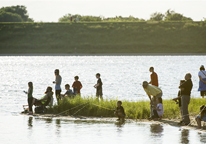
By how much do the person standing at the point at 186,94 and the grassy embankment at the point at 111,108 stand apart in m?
1.53

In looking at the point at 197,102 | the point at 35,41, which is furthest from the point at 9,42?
the point at 197,102

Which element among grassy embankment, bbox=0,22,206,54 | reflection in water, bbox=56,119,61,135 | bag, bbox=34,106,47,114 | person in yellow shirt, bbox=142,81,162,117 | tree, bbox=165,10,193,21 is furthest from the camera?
tree, bbox=165,10,193,21

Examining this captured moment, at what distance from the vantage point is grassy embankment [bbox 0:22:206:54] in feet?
332

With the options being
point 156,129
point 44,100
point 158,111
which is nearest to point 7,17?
point 44,100

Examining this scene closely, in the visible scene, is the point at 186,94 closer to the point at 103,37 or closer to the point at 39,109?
the point at 39,109

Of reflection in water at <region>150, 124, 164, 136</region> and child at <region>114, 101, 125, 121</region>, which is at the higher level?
child at <region>114, 101, 125, 121</region>

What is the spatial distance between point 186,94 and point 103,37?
98759 mm

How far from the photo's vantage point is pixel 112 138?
41.3ft

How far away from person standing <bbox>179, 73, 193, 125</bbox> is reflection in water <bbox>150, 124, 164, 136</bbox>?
82 cm

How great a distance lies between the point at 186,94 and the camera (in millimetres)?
14383

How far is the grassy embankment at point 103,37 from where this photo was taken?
332ft

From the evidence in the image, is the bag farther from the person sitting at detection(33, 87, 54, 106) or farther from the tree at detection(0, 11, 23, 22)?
the tree at detection(0, 11, 23, 22)

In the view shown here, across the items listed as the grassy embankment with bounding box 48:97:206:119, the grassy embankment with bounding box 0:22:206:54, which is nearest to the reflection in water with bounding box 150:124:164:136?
the grassy embankment with bounding box 48:97:206:119

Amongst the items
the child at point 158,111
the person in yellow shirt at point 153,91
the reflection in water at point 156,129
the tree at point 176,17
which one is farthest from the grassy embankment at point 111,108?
the tree at point 176,17
